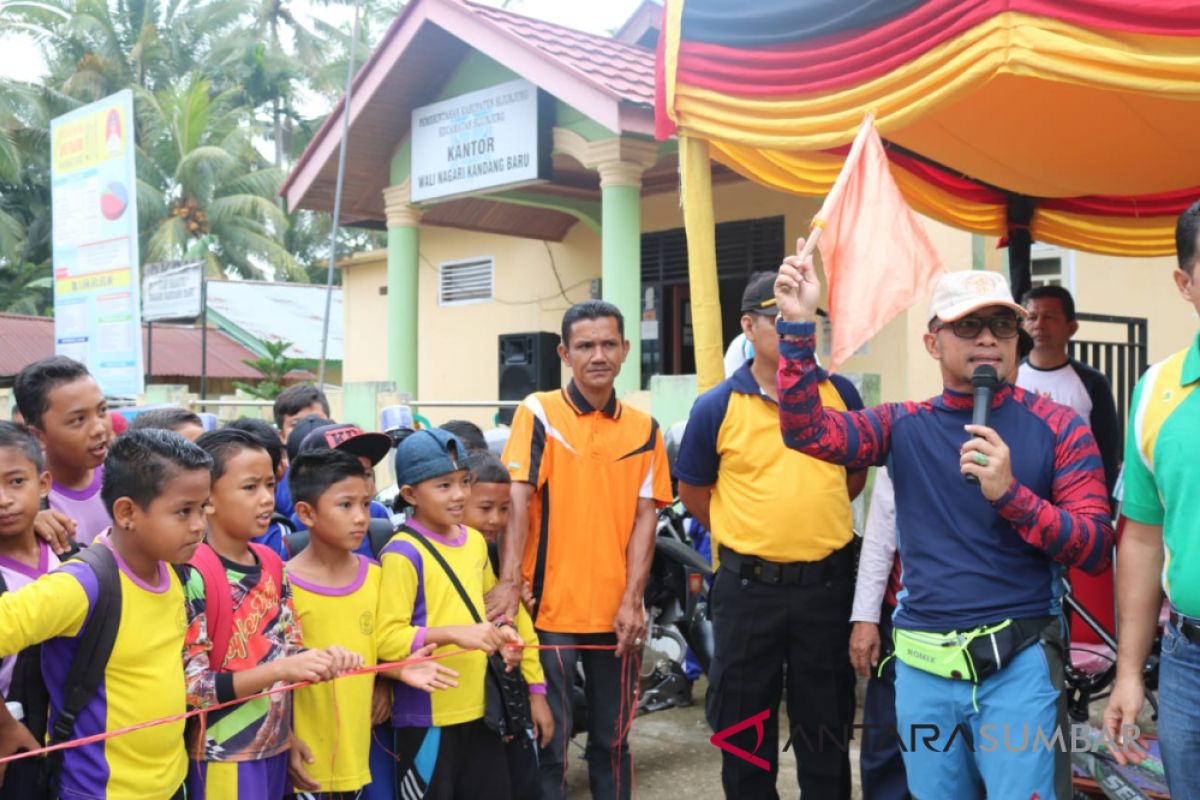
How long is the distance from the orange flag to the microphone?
0.53m

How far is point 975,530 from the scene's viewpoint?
8.71 feet

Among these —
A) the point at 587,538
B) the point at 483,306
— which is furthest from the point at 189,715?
the point at 483,306

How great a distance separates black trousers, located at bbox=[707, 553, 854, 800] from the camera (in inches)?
138

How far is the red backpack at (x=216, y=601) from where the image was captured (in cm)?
268

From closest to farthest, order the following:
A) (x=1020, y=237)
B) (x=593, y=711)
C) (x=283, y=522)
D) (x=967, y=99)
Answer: (x=593, y=711)
(x=283, y=522)
(x=967, y=99)
(x=1020, y=237)

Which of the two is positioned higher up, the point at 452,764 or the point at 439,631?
the point at 439,631

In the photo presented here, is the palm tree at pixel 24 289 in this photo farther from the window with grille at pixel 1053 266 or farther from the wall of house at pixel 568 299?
the window with grille at pixel 1053 266

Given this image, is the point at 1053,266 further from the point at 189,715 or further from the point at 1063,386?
the point at 189,715

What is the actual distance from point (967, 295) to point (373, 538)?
6.63ft

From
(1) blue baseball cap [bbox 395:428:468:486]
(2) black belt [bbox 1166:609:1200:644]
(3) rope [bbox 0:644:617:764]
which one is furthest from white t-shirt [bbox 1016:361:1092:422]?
(3) rope [bbox 0:644:617:764]

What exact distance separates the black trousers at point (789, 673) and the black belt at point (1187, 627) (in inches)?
50.2

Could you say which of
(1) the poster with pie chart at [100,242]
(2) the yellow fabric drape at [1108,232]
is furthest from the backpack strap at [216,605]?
(1) the poster with pie chart at [100,242]

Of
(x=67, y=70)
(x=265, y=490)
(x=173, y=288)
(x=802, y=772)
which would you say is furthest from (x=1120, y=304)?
(x=67, y=70)

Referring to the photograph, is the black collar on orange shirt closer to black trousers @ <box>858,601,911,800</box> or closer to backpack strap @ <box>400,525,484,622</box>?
backpack strap @ <box>400,525,484,622</box>
